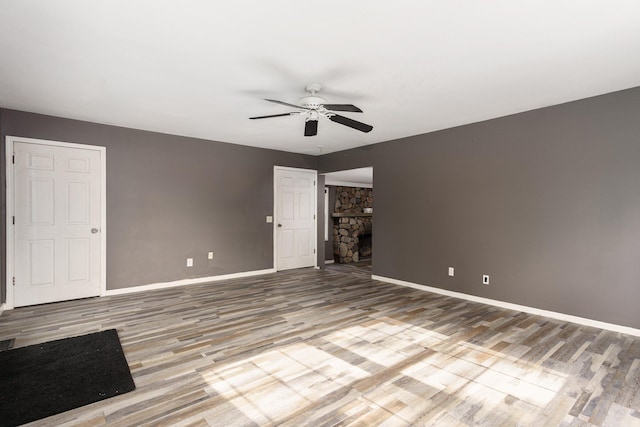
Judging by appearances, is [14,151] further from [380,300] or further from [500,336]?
Answer: [500,336]

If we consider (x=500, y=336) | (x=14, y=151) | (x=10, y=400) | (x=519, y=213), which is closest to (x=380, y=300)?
(x=500, y=336)

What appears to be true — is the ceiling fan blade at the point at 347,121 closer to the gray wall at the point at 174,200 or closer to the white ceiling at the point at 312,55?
the white ceiling at the point at 312,55

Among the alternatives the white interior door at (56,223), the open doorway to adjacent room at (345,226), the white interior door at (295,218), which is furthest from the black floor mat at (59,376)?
the open doorway to adjacent room at (345,226)

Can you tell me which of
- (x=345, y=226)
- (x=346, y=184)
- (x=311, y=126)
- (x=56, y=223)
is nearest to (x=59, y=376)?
(x=56, y=223)

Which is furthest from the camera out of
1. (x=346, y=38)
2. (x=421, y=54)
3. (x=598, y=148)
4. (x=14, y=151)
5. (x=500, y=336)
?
(x=14, y=151)

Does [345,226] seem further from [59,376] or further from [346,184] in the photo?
[59,376]

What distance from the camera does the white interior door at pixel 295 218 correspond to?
6.42m

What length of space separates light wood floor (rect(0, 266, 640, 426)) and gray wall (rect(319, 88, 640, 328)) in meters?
0.42

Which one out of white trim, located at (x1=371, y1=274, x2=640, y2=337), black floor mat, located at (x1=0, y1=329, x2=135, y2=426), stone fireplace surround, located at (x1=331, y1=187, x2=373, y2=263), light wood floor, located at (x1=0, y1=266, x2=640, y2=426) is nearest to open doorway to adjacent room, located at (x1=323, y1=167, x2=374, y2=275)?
stone fireplace surround, located at (x1=331, y1=187, x2=373, y2=263)

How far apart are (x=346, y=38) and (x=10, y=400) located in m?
3.30

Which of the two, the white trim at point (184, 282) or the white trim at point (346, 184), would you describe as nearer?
the white trim at point (184, 282)

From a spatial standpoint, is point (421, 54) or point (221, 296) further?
point (221, 296)

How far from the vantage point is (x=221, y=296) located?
4531 millimetres

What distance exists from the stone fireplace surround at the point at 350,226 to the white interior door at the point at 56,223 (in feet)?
16.3
